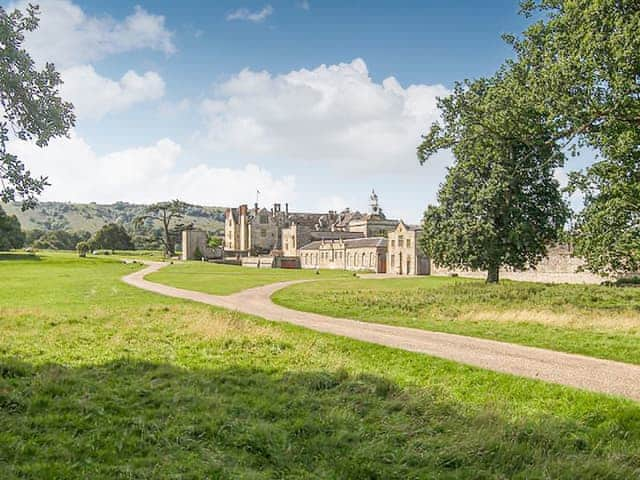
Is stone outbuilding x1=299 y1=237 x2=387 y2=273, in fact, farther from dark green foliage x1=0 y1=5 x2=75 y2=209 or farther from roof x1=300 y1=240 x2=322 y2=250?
dark green foliage x1=0 y1=5 x2=75 y2=209

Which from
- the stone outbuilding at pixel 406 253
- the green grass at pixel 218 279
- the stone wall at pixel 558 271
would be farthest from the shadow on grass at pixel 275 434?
the stone outbuilding at pixel 406 253

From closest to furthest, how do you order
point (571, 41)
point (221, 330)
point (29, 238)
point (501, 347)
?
point (501, 347), point (221, 330), point (571, 41), point (29, 238)

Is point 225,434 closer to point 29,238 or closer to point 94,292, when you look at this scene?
point 94,292

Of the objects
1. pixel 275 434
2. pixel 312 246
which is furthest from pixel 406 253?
pixel 275 434

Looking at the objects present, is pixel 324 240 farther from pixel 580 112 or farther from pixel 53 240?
pixel 580 112

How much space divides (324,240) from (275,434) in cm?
9627

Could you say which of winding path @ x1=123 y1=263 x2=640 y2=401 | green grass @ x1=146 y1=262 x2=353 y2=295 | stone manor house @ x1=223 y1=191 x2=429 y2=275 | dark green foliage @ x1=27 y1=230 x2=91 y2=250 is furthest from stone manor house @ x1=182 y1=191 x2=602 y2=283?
dark green foliage @ x1=27 y1=230 x2=91 y2=250

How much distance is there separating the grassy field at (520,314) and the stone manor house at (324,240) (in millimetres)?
40354

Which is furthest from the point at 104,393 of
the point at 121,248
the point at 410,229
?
the point at 121,248

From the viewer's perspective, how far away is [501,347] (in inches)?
579

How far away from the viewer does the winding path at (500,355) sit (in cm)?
1103

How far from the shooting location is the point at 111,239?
431 feet

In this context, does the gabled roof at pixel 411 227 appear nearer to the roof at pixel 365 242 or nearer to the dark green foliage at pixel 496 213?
the roof at pixel 365 242

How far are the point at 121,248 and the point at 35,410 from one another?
439 ft
